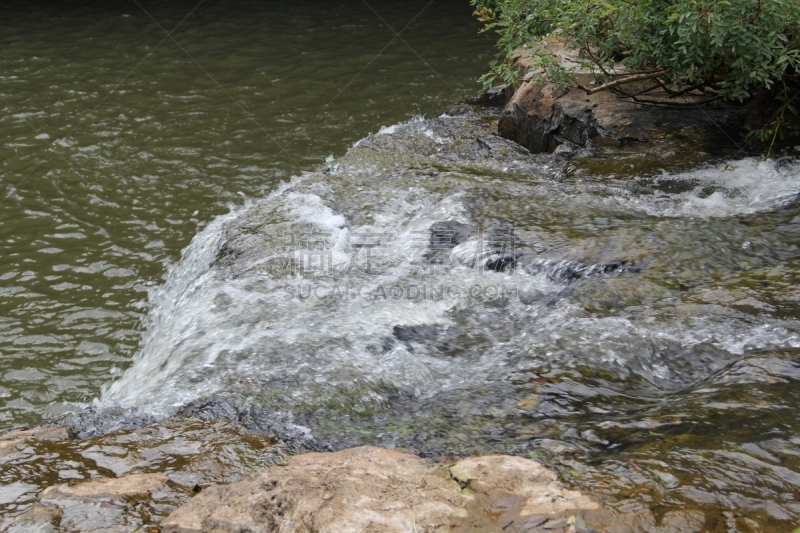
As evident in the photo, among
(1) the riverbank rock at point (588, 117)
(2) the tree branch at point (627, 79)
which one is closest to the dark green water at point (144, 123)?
(1) the riverbank rock at point (588, 117)

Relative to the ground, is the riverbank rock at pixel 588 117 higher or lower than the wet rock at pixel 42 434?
higher

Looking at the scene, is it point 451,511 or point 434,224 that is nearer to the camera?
point 451,511

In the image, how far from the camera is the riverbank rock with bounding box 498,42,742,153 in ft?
19.5

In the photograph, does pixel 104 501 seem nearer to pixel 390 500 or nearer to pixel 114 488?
pixel 114 488

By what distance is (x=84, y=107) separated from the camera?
888cm

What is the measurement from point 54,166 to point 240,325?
175 inches

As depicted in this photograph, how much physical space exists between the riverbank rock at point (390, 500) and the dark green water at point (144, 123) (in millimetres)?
2520

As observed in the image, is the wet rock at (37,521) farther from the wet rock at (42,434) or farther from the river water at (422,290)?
the river water at (422,290)

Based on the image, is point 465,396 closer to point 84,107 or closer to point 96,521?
point 96,521

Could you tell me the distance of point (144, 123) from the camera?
8.44 m

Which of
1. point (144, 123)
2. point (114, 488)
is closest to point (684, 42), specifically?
point (114, 488)

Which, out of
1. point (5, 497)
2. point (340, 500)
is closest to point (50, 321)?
point (5, 497)

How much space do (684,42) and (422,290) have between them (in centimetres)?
246

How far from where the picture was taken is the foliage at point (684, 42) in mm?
4543
